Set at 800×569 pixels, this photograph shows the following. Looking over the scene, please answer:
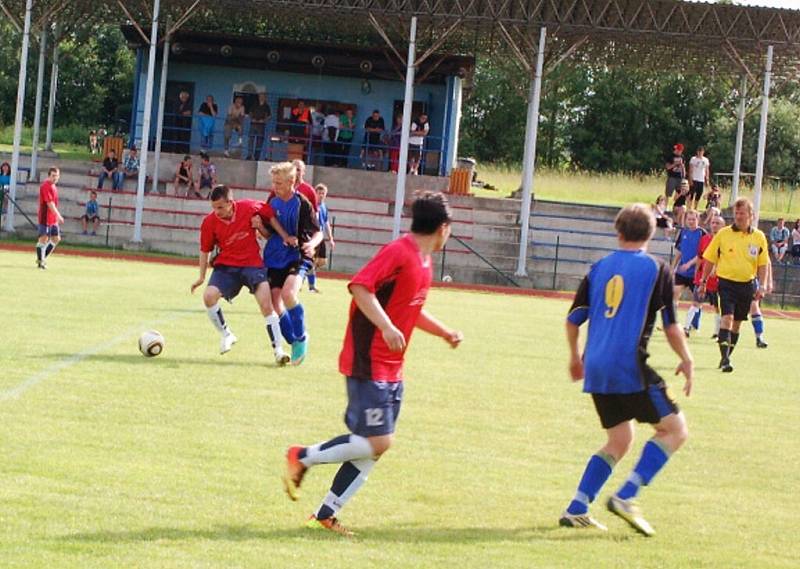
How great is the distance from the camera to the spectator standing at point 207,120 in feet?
148

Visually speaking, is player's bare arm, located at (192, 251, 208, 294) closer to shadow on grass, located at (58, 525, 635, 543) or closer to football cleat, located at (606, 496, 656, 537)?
shadow on grass, located at (58, 525, 635, 543)

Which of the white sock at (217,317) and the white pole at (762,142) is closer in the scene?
the white sock at (217,317)

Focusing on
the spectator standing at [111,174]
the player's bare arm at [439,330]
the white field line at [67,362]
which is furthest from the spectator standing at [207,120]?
the player's bare arm at [439,330]

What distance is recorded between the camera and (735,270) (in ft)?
60.6

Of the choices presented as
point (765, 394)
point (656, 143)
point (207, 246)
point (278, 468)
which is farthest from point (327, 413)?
point (656, 143)

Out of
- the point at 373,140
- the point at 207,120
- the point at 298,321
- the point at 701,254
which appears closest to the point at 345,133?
the point at 373,140

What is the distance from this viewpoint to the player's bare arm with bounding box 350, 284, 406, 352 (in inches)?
295

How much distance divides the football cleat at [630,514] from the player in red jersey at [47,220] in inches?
866

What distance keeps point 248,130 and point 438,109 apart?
6.28 m

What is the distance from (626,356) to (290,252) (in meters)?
7.73

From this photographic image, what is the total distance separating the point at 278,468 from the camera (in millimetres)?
9500

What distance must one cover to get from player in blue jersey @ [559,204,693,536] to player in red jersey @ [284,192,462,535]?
99cm

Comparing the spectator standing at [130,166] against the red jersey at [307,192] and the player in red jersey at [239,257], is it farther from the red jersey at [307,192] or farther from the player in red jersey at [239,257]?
the player in red jersey at [239,257]

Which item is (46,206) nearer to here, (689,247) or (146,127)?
(146,127)
